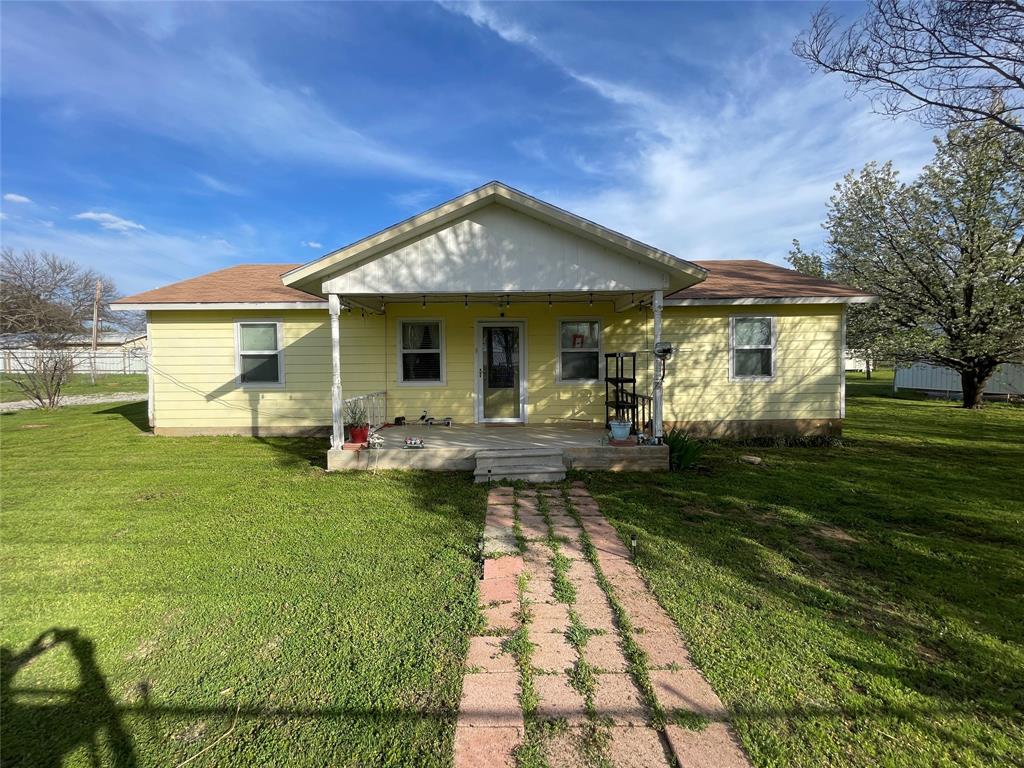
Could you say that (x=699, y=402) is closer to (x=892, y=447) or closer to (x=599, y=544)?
(x=892, y=447)

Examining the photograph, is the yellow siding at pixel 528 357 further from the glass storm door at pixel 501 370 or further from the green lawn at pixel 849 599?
the green lawn at pixel 849 599

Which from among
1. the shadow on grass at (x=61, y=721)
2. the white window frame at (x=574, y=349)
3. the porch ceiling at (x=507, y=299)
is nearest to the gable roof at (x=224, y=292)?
the porch ceiling at (x=507, y=299)

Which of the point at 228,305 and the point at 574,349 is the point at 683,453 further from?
the point at 228,305

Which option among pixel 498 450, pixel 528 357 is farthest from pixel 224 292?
pixel 498 450

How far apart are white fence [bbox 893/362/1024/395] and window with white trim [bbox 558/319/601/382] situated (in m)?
10.5

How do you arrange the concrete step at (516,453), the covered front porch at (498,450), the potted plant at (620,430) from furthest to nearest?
1. the potted plant at (620,430)
2. the covered front porch at (498,450)
3. the concrete step at (516,453)

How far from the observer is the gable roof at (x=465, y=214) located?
247 inches

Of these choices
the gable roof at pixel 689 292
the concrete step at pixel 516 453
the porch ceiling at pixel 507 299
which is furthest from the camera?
the gable roof at pixel 689 292

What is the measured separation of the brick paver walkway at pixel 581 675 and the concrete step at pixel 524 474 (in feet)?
7.26

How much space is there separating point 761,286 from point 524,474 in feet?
20.7

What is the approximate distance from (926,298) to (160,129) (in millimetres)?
21408

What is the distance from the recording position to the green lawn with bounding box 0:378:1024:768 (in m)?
2.08

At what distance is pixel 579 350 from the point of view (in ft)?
29.3

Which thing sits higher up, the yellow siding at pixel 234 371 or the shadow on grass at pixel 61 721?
the yellow siding at pixel 234 371
